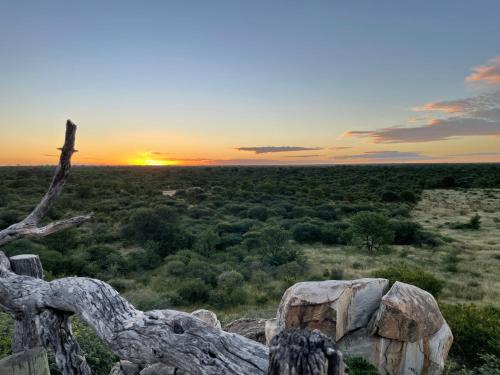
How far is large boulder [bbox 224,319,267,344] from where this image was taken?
826cm

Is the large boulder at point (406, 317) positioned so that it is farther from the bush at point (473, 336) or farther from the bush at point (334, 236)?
the bush at point (334, 236)

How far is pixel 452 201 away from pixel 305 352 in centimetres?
4796

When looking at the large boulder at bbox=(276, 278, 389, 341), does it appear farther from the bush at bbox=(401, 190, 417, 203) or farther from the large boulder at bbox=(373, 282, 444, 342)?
the bush at bbox=(401, 190, 417, 203)

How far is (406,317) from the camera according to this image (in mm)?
6906

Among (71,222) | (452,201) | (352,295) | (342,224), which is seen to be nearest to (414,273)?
(352,295)

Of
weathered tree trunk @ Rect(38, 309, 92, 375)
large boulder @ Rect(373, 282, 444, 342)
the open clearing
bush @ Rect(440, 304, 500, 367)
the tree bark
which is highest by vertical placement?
the tree bark

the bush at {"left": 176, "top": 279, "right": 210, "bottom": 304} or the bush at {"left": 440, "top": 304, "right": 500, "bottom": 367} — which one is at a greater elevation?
the bush at {"left": 440, "top": 304, "right": 500, "bottom": 367}

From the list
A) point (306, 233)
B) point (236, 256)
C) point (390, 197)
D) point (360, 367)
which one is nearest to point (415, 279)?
point (360, 367)

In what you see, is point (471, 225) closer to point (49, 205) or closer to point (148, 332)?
point (49, 205)

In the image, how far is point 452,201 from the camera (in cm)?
4428

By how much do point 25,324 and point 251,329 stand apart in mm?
5447

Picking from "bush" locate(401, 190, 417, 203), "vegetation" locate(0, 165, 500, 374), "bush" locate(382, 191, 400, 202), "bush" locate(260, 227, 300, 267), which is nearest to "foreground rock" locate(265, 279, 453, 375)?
"vegetation" locate(0, 165, 500, 374)

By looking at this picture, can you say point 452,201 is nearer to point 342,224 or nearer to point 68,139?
point 342,224

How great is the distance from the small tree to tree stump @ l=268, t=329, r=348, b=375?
20.1 meters
